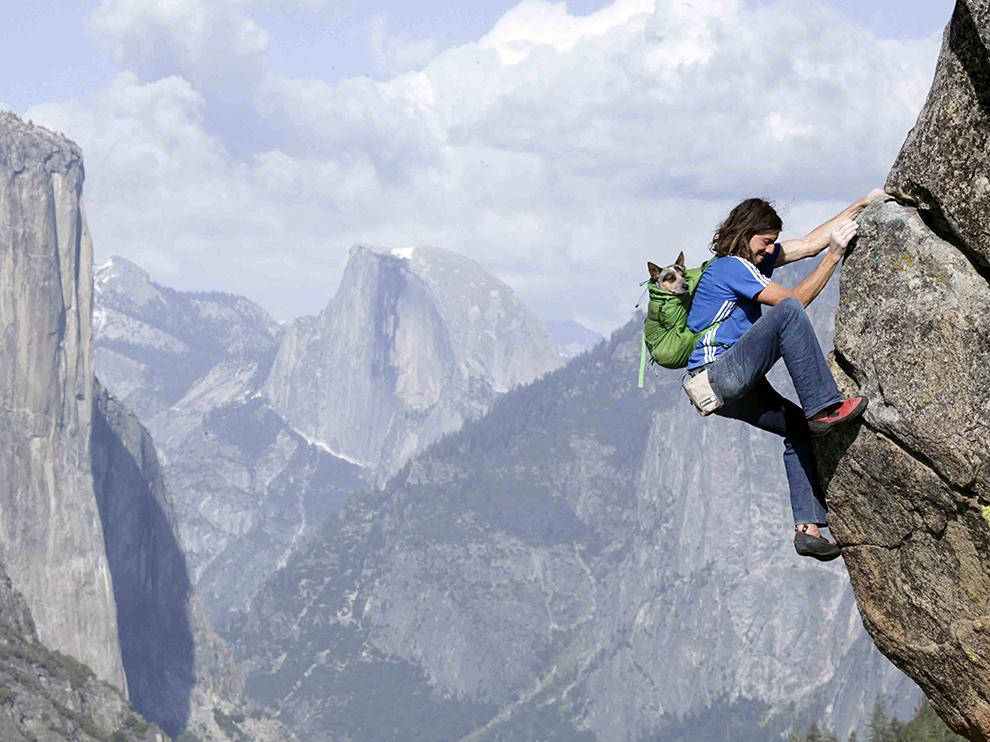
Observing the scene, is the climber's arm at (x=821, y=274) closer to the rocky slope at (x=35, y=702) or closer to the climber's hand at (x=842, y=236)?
the climber's hand at (x=842, y=236)

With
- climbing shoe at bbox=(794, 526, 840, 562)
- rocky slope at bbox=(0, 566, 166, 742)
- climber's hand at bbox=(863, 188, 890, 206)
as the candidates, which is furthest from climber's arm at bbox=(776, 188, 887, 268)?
rocky slope at bbox=(0, 566, 166, 742)

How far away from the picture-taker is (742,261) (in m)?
16.0

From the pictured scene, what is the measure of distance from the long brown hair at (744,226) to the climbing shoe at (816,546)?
135 inches

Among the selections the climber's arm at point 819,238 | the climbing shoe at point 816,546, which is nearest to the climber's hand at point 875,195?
the climber's arm at point 819,238

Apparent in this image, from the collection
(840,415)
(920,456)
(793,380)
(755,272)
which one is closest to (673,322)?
(755,272)

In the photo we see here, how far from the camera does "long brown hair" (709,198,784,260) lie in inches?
646

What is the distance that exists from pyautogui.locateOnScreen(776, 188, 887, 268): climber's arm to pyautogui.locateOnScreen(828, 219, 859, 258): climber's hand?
0.13 meters

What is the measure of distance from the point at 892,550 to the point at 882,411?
1.69 metres

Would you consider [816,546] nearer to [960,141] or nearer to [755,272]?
[755,272]

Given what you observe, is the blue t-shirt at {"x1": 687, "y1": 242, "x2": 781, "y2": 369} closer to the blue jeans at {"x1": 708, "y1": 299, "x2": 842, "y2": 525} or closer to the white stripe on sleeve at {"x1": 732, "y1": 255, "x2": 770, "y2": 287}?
the white stripe on sleeve at {"x1": 732, "y1": 255, "x2": 770, "y2": 287}

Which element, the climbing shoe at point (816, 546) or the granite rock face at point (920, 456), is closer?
the granite rock face at point (920, 456)

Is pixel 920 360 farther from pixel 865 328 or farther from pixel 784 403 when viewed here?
pixel 784 403

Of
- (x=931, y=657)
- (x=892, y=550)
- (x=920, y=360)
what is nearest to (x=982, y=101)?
(x=920, y=360)

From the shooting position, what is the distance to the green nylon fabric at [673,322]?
650 inches
